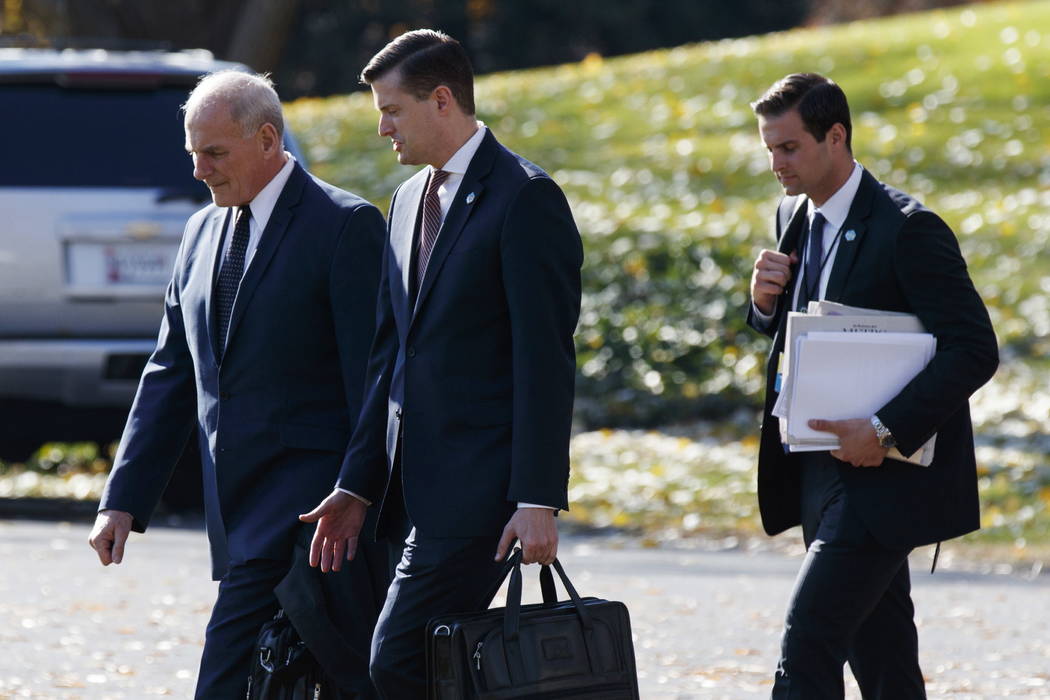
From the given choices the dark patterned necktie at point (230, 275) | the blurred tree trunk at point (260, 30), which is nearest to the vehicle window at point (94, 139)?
the dark patterned necktie at point (230, 275)

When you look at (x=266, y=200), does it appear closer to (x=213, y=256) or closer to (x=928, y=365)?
(x=213, y=256)

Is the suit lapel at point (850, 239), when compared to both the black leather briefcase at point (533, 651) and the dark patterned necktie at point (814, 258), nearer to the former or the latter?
the dark patterned necktie at point (814, 258)

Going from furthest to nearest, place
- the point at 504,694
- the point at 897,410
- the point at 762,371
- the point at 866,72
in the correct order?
the point at 866,72 < the point at 762,371 < the point at 897,410 < the point at 504,694

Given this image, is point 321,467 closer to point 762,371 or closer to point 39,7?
point 762,371

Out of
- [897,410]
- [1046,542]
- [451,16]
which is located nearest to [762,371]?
[1046,542]

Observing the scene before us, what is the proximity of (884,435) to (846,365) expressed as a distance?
0.20 m

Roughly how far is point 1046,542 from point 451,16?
31.3m

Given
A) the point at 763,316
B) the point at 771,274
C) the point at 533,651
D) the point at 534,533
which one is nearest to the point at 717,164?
the point at 763,316

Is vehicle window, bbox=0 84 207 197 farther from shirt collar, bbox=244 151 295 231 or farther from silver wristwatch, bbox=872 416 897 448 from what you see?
silver wristwatch, bbox=872 416 897 448

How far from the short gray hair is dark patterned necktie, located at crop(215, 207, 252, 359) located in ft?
0.82

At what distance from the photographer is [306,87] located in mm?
41875

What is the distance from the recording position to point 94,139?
958 cm

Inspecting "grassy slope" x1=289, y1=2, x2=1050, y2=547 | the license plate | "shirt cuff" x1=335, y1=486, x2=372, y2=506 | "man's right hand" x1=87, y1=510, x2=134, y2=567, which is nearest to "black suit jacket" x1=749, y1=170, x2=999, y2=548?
"shirt cuff" x1=335, y1=486, x2=372, y2=506

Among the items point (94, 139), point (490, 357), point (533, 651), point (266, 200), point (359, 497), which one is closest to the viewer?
point (533, 651)
